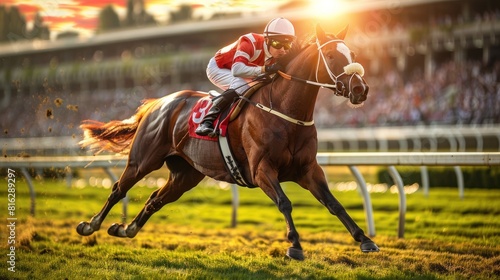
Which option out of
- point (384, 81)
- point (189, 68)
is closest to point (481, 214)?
point (384, 81)

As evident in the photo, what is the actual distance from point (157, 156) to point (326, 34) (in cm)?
170

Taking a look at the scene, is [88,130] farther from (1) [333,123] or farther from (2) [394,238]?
(1) [333,123]

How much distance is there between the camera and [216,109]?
215 inches

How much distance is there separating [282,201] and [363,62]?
1838 cm

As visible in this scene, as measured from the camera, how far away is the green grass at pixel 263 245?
4719 millimetres

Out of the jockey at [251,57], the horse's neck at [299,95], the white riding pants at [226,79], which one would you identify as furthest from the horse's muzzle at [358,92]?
the white riding pants at [226,79]

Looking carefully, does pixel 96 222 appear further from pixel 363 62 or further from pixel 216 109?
pixel 363 62

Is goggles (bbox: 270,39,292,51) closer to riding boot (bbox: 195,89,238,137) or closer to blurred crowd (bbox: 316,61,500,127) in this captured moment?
riding boot (bbox: 195,89,238,137)

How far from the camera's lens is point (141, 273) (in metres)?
4.68

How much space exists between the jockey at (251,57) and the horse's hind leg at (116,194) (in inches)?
34.9

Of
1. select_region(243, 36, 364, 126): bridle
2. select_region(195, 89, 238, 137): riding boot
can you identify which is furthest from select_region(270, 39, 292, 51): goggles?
select_region(195, 89, 238, 137): riding boot

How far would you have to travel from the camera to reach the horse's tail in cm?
651

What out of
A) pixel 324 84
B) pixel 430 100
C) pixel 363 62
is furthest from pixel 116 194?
pixel 363 62

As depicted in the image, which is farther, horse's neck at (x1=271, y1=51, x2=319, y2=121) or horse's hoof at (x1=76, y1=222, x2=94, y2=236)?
horse's hoof at (x1=76, y1=222, x2=94, y2=236)
